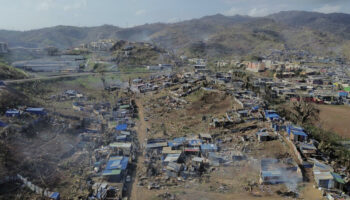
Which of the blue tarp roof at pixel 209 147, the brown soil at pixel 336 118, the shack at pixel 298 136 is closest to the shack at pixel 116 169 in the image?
the blue tarp roof at pixel 209 147

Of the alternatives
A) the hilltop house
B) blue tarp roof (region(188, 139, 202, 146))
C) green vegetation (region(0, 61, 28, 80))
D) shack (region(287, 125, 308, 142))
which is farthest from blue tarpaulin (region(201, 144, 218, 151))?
the hilltop house

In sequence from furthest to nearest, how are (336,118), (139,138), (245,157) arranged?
1. (336,118)
2. (139,138)
3. (245,157)

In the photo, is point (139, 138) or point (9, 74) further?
point (9, 74)

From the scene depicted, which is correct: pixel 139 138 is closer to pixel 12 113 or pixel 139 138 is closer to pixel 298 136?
pixel 12 113

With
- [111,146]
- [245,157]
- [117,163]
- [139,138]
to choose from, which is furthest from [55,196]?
[245,157]

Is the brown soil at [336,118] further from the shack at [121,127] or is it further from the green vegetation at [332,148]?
the shack at [121,127]

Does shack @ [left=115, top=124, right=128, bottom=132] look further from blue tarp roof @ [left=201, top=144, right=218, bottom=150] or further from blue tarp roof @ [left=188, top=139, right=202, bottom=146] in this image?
blue tarp roof @ [left=201, top=144, right=218, bottom=150]
